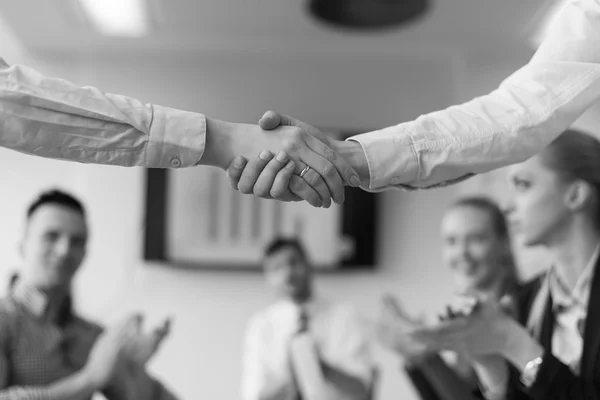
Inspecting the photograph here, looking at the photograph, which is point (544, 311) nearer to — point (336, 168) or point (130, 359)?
point (336, 168)

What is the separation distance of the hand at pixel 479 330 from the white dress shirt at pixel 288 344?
139 centimetres

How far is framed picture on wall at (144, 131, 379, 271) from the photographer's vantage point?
3.60 metres

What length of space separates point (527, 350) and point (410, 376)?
1.60 feet

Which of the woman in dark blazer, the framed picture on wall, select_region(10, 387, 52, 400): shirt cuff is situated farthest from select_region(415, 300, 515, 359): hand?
the framed picture on wall

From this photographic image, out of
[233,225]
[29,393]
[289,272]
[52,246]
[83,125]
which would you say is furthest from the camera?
[233,225]

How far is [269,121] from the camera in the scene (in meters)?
1.33

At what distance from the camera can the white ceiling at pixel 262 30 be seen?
3156 mm

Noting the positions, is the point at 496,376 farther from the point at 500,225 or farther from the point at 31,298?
the point at 31,298

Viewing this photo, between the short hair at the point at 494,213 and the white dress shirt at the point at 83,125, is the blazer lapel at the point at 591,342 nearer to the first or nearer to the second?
the short hair at the point at 494,213

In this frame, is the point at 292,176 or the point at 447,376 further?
the point at 447,376

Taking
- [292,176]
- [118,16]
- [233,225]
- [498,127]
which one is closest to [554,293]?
[498,127]

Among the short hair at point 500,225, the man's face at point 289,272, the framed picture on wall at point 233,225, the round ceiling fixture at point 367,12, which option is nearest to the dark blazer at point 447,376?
the short hair at point 500,225

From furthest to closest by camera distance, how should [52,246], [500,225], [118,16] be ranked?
[118,16] → [500,225] → [52,246]

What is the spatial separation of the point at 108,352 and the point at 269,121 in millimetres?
992
